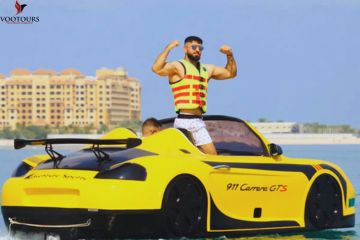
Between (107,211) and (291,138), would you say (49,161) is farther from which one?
(291,138)

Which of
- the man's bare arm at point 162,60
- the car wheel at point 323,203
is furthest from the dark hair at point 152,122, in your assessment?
the car wheel at point 323,203

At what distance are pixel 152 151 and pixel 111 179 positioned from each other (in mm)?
720

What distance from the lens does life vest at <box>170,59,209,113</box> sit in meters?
10.4

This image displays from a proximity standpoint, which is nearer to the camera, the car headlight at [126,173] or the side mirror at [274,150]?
the car headlight at [126,173]

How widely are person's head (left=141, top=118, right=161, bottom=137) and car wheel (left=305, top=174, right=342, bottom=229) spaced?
70.0 inches

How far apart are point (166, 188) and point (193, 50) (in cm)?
179

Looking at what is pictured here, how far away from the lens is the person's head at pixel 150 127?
10.3 metres

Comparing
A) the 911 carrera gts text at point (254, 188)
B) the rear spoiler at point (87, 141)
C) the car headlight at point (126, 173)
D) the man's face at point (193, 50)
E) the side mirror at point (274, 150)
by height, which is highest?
the man's face at point (193, 50)

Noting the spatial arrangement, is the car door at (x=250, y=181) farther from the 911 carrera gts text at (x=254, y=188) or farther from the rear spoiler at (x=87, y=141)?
the rear spoiler at (x=87, y=141)

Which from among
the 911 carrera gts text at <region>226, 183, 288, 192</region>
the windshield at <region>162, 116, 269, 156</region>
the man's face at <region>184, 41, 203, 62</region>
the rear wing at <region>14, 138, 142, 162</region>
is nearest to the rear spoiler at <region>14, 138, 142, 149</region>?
the rear wing at <region>14, 138, 142, 162</region>

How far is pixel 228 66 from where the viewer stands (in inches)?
426

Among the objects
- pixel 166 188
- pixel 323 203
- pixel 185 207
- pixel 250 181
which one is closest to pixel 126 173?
pixel 166 188

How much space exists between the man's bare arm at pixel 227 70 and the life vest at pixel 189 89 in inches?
12.1

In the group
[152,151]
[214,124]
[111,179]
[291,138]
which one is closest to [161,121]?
[214,124]
